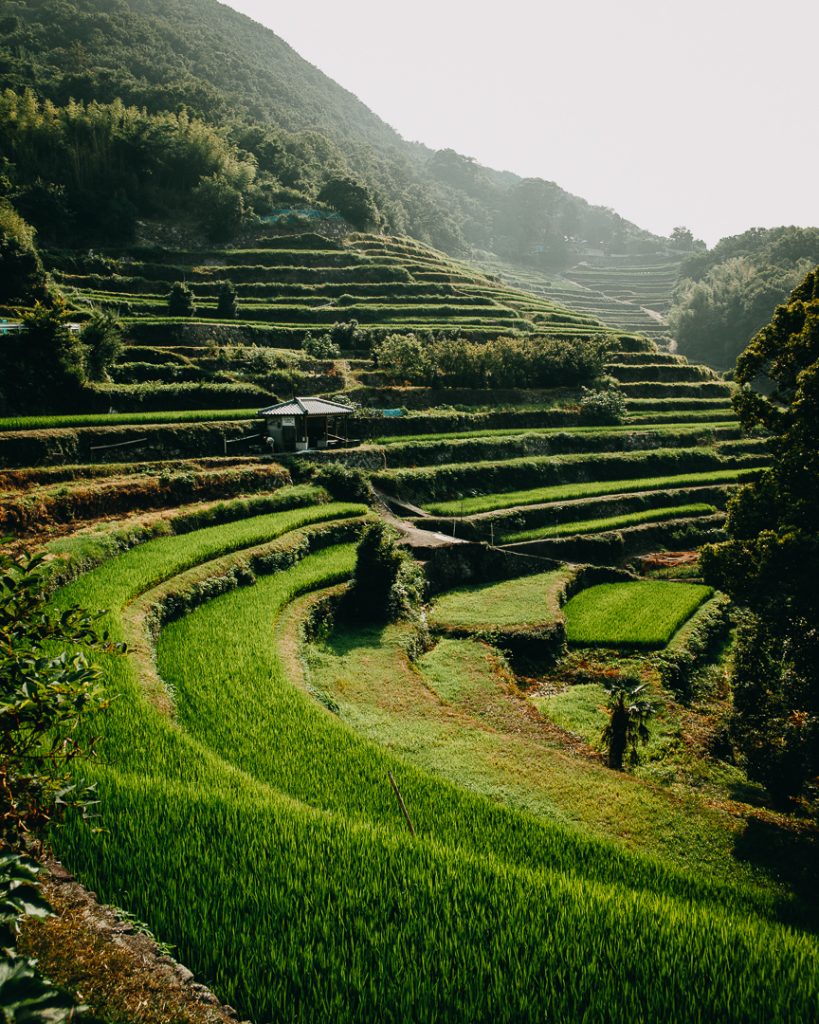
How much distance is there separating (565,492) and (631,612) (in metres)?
11.3

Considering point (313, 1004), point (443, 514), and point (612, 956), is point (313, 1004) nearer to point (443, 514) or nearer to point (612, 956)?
point (612, 956)

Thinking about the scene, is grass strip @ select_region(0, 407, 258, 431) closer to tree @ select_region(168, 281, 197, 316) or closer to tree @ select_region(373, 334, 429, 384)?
tree @ select_region(373, 334, 429, 384)

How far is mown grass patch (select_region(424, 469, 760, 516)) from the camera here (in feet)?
93.0

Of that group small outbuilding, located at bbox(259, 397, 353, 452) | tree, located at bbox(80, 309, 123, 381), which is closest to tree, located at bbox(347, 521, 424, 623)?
small outbuilding, located at bbox(259, 397, 353, 452)

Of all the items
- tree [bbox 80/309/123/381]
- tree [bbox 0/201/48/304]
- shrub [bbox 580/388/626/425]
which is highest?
tree [bbox 0/201/48/304]

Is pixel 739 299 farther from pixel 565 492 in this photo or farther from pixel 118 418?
pixel 118 418

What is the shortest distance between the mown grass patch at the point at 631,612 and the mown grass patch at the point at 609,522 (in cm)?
386

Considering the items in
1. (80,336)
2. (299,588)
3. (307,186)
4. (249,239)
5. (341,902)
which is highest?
(307,186)

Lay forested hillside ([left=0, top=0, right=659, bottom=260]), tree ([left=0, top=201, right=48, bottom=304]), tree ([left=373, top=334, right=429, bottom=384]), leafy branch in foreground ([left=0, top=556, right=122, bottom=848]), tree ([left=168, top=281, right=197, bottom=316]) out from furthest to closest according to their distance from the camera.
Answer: forested hillside ([left=0, top=0, right=659, bottom=260]) < tree ([left=168, top=281, right=197, bottom=316]) < tree ([left=373, top=334, right=429, bottom=384]) < tree ([left=0, top=201, right=48, bottom=304]) < leafy branch in foreground ([left=0, top=556, right=122, bottom=848])

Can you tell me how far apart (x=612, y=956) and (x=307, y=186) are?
84.5m

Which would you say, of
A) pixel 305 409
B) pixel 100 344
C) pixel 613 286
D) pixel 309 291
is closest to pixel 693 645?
pixel 305 409

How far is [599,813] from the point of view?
917 centimetres

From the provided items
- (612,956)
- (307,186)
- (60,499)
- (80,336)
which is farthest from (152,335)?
(307,186)

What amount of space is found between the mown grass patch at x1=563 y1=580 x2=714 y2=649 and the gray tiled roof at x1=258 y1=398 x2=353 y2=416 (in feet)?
50.1
